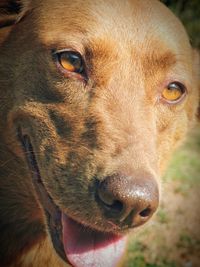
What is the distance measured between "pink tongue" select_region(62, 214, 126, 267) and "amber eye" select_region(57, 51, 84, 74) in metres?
0.85

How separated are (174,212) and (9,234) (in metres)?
2.99

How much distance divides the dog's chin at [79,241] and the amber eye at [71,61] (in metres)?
0.71

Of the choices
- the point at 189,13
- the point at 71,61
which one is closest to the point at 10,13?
the point at 71,61

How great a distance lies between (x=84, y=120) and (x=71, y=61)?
15.2 inches

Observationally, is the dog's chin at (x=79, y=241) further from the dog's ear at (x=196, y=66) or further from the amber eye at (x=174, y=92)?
the dog's ear at (x=196, y=66)

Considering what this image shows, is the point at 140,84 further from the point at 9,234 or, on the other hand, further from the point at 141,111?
the point at 9,234

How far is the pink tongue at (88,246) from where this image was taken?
9.88 feet

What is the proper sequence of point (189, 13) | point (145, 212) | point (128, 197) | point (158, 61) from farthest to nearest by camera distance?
point (189, 13) → point (158, 61) → point (145, 212) → point (128, 197)

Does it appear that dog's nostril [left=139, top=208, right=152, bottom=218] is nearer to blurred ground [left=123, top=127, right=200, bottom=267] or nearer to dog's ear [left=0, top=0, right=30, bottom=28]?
dog's ear [left=0, top=0, right=30, bottom=28]

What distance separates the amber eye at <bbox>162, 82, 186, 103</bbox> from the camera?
3578mm

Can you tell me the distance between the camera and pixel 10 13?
3.60 meters

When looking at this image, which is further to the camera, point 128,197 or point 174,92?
point 174,92

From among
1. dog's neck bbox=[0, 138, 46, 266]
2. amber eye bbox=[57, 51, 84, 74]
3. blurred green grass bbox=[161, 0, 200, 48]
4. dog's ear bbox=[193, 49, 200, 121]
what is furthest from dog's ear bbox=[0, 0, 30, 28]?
blurred green grass bbox=[161, 0, 200, 48]

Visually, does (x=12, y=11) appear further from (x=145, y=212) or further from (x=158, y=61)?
(x=145, y=212)
